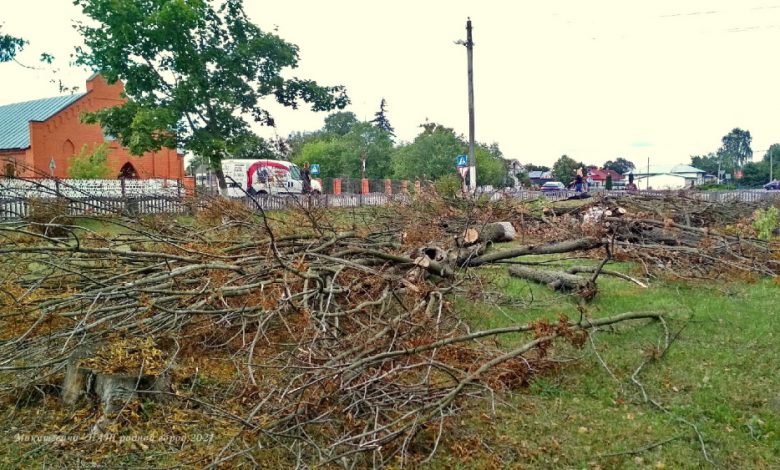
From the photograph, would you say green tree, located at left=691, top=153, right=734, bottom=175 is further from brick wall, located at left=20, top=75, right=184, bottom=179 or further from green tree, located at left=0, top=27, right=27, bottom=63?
green tree, located at left=0, top=27, right=27, bottom=63

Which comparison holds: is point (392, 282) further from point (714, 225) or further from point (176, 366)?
point (714, 225)

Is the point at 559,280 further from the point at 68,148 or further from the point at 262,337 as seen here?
the point at 68,148

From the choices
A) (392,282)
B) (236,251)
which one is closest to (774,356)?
(392,282)

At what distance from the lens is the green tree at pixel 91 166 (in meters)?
23.9

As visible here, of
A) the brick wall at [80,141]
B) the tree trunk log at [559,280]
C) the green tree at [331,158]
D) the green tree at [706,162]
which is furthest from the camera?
the green tree at [706,162]

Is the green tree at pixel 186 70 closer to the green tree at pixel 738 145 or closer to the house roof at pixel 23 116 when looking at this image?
the house roof at pixel 23 116

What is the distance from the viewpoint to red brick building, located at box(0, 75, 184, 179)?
2986 centimetres

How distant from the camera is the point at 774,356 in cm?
470

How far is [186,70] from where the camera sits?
22.0 m

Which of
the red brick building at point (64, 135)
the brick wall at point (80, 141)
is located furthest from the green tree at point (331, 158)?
the red brick building at point (64, 135)

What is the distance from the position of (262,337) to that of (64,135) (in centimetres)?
3105

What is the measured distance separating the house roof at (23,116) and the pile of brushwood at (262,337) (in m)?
29.1

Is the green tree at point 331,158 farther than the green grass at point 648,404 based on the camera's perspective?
Yes

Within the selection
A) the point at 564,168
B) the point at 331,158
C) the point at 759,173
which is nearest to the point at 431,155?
the point at 331,158
